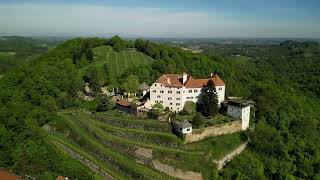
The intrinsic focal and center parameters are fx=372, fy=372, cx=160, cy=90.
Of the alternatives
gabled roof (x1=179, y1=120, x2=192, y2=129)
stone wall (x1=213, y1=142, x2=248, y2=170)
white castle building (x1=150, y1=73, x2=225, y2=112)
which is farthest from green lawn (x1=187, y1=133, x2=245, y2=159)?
white castle building (x1=150, y1=73, x2=225, y2=112)

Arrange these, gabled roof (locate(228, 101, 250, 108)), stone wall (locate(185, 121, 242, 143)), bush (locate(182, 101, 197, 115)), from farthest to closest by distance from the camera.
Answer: bush (locate(182, 101, 197, 115)), gabled roof (locate(228, 101, 250, 108)), stone wall (locate(185, 121, 242, 143))

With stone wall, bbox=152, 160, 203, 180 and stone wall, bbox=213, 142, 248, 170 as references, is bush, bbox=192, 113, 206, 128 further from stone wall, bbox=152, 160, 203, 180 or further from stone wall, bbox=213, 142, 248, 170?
stone wall, bbox=152, 160, 203, 180

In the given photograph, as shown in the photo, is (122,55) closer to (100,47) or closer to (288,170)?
(100,47)

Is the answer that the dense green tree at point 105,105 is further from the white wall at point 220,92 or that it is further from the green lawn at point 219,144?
the white wall at point 220,92

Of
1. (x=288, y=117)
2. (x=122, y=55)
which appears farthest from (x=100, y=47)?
(x=288, y=117)

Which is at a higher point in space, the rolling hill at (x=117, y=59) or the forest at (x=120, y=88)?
the rolling hill at (x=117, y=59)

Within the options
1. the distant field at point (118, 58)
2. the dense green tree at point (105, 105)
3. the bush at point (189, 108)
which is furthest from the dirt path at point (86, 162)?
the distant field at point (118, 58)

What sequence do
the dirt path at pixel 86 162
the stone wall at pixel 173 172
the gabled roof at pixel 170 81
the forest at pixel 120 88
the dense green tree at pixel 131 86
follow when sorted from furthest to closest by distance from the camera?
the dense green tree at pixel 131 86, the gabled roof at pixel 170 81, the forest at pixel 120 88, the dirt path at pixel 86 162, the stone wall at pixel 173 172

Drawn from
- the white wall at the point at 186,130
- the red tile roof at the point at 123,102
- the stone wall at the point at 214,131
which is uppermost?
the red tile roof at the point at 123,102
